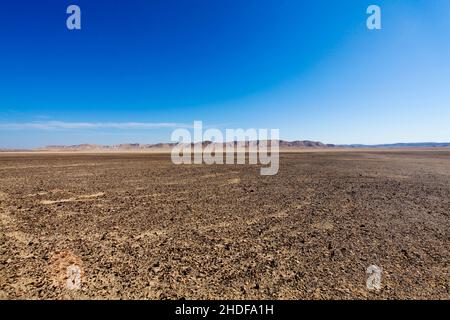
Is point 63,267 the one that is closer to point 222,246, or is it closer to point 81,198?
point 222,246

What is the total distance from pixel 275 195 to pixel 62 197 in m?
8.50

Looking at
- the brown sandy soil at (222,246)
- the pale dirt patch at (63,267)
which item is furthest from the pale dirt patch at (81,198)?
the pale dirt patch at (63,267)

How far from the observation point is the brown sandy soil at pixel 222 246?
375 cm

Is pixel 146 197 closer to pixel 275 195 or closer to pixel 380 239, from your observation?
pixel 275 195

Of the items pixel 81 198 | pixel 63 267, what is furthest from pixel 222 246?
pixel 81 198

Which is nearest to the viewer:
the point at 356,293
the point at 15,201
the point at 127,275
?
the point at 356,293

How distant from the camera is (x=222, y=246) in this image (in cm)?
529

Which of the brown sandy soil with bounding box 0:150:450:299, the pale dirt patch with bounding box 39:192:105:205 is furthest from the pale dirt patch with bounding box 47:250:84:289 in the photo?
the pale dirt patch with bounding box 39:192:105:205

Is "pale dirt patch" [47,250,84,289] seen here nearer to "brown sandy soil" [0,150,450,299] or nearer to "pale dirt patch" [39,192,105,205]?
"brown sandy soil" [0,150,450,299]

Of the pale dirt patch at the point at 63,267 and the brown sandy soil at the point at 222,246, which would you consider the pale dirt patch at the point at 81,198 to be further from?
the pale dirt patch at the point at 63,267

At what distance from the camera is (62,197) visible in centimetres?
988

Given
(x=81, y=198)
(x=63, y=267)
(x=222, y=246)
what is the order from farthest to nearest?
(x=81, y=198)
(x=222, y=246)
(x=63, y=267)
